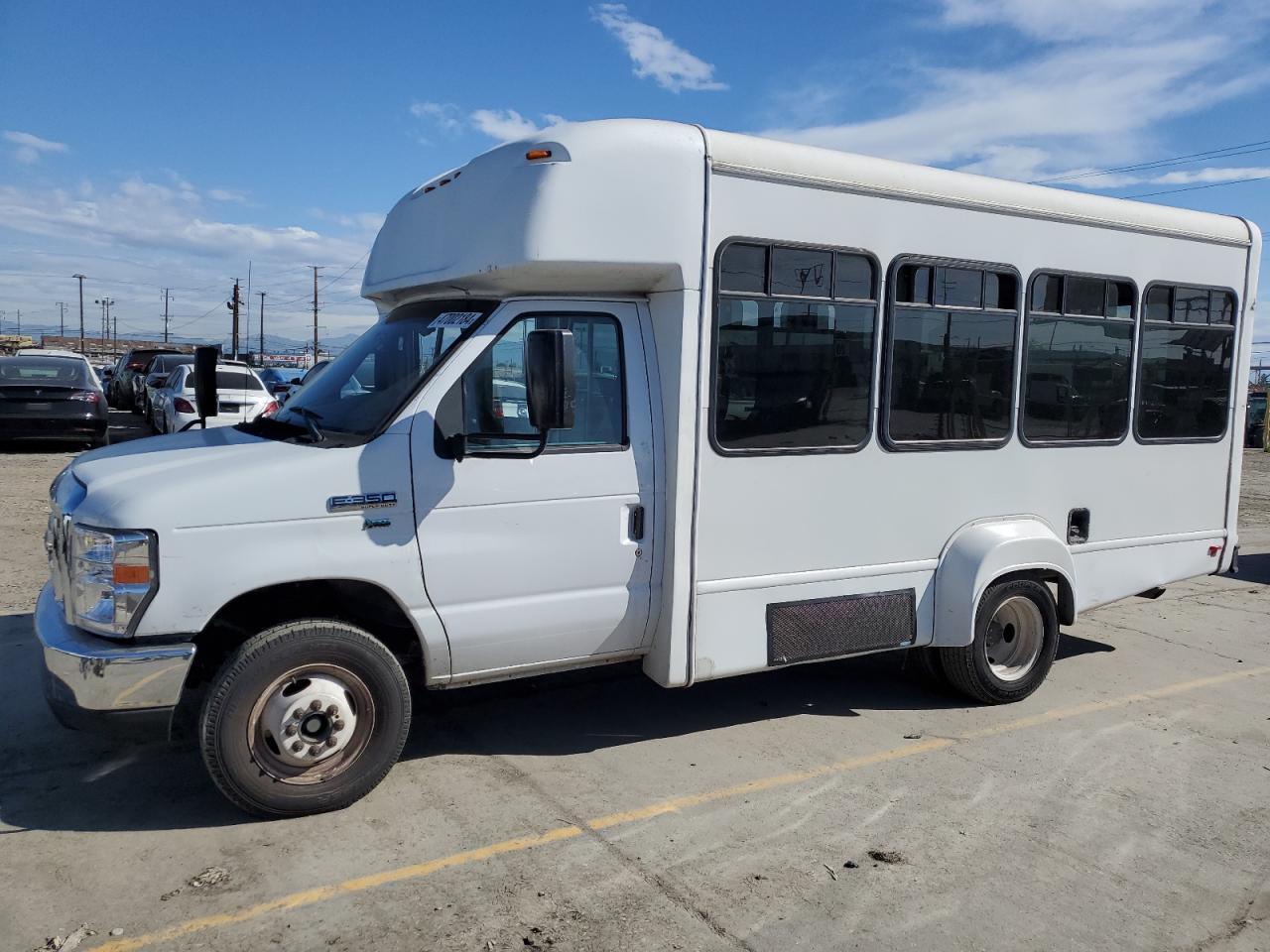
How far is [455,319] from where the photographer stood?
4.58 metres

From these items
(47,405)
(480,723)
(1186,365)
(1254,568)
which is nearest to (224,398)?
(47,405)

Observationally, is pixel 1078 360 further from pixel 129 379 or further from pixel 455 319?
pixel 129 379

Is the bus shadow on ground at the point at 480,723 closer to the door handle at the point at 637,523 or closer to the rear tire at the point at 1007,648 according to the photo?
the rear tire at the point at 1007,648

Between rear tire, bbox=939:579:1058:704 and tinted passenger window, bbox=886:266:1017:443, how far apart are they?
0.97 metres

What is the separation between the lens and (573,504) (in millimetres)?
4590

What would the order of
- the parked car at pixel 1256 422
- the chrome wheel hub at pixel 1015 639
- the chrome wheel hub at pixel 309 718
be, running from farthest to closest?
the parked car at pixel 1256 422 → the chrome wheel hub at pixel 1015 639 → the chrome wheel hub at pixel 309 718

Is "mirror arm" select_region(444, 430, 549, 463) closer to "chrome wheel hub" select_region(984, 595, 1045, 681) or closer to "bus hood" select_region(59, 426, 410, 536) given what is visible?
"bus hood" select_region(59, 426, 410, 536)

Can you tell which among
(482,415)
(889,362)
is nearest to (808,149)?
(889,362)

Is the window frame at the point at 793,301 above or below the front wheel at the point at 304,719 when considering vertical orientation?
above

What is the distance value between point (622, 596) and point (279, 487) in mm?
1644

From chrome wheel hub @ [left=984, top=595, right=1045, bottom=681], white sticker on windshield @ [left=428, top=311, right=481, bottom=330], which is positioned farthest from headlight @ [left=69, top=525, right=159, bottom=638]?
chrome wheel hub @ [left=984, top=595, right=1045, bottom=681]

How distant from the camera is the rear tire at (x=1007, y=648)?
579 centimetres

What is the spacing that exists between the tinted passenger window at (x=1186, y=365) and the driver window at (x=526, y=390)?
3.69 m

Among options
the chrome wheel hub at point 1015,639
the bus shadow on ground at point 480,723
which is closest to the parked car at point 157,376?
the bus shadow on ground at point 480,723
